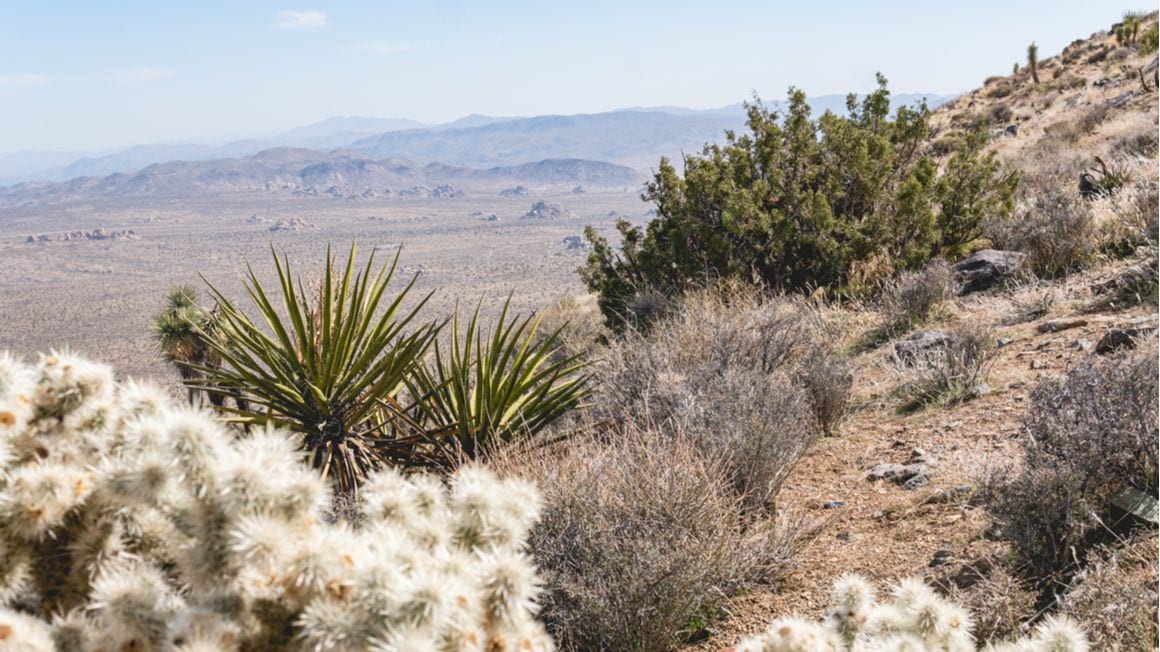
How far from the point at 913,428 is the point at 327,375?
417cm

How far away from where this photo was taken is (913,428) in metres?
6.05

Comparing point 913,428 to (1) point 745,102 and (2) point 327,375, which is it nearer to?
(2) point 327,375

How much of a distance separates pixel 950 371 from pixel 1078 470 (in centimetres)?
292

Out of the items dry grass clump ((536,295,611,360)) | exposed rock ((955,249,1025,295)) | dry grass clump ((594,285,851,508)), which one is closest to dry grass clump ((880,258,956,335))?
exposed rock ((955,249,1025,295))

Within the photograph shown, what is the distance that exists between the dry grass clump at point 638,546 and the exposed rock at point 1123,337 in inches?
132

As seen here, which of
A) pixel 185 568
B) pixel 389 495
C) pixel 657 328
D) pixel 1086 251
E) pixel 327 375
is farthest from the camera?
pixel 1086 251

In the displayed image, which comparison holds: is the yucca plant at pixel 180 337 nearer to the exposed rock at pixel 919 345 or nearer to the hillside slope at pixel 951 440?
the hillside slope at pixel 951 440

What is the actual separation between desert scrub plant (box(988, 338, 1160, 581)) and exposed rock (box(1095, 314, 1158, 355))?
204cm

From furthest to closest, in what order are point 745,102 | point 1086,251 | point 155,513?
1. point 745,102
2. point 1086,251
3. point 155,513

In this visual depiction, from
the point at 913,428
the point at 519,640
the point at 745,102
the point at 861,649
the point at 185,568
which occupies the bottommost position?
the point at 913,428

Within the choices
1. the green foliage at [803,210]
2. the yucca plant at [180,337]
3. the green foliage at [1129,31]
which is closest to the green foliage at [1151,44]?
the green foliage at [1129,31]

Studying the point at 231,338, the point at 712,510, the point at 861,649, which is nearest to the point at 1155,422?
the point at 712,510

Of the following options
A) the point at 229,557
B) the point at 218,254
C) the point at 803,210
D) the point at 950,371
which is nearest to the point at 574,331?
the point at 803,210

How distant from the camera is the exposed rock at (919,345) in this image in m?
7.35
